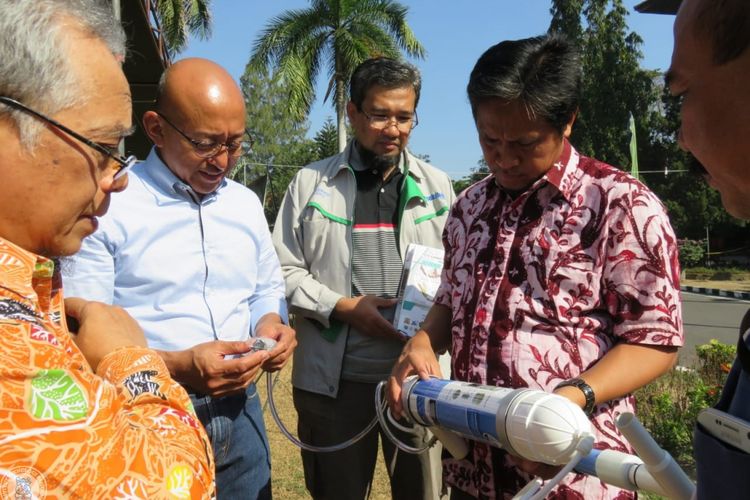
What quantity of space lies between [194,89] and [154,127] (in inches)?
9.0

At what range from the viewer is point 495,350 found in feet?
6.23

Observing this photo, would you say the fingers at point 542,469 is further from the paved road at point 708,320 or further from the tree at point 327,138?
the tree at point 327,138

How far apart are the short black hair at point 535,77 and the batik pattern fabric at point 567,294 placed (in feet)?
0.52

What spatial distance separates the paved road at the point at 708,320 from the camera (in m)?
10.3

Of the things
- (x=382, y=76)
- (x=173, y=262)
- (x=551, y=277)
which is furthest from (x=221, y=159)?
(x=551, y=277)

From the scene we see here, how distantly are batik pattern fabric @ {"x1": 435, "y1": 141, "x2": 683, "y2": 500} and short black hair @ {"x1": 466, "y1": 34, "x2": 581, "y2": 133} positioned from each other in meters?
0.16

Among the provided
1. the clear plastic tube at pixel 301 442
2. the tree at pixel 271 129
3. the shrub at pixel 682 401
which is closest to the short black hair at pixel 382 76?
the clear plastic tube at pixel 301 442

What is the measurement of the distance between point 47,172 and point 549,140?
53.6 inches

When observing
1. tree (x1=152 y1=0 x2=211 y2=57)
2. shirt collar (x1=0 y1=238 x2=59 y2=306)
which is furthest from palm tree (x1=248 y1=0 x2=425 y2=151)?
shirt collar (x1=0 y1=238 x2=59 y2=306)

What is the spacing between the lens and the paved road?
10.3 metres

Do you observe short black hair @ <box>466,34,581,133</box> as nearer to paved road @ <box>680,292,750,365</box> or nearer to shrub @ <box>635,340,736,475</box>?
shrub @ <box>635,340,736,475</box>

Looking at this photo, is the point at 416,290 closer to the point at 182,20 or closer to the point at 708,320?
the point at 708,320

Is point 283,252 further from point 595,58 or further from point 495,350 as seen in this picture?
point 595,58

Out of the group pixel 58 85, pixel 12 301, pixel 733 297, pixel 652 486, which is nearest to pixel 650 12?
pixel 652 486
